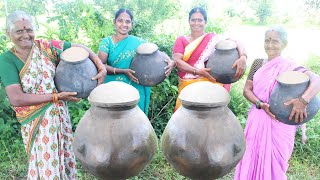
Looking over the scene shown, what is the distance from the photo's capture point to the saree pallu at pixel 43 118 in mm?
2395

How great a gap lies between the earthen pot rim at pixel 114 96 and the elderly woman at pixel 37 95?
0.84 m

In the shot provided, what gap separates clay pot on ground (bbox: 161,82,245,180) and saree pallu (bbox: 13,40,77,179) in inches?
53.8

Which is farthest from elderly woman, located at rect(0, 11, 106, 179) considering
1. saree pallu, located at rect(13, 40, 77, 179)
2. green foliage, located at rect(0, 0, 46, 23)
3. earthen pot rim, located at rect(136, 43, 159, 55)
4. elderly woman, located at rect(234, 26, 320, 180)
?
green foliage, located at rect(0, 0, 46, 23)

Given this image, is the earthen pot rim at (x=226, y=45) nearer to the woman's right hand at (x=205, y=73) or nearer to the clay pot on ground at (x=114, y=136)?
the woman's right hand at (x=205, y=73)

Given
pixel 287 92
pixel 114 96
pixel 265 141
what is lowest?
pixel 265 141

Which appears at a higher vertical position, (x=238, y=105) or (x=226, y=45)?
(x=226, y=45)

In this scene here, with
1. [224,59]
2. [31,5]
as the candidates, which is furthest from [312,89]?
[31,5]

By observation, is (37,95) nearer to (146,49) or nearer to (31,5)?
(146,49)

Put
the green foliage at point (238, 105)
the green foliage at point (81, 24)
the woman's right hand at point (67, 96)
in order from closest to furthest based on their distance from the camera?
1. the woman's right hand at point (67, 96)
2. the green foliage at point (81, 24)
3. the green foliage at point (238, 105)

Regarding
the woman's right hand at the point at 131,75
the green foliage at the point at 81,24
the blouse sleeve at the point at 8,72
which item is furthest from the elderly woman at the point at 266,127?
the green foliage at the point at 81,24

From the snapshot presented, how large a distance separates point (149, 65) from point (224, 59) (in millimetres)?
625

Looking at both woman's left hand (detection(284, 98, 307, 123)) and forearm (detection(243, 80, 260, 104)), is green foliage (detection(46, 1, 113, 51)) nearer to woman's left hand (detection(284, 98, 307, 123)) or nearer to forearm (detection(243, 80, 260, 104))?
forearm (detection(243, 80, 260, 104))

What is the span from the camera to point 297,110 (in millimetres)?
2021

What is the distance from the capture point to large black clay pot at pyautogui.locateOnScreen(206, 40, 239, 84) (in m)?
2.60
